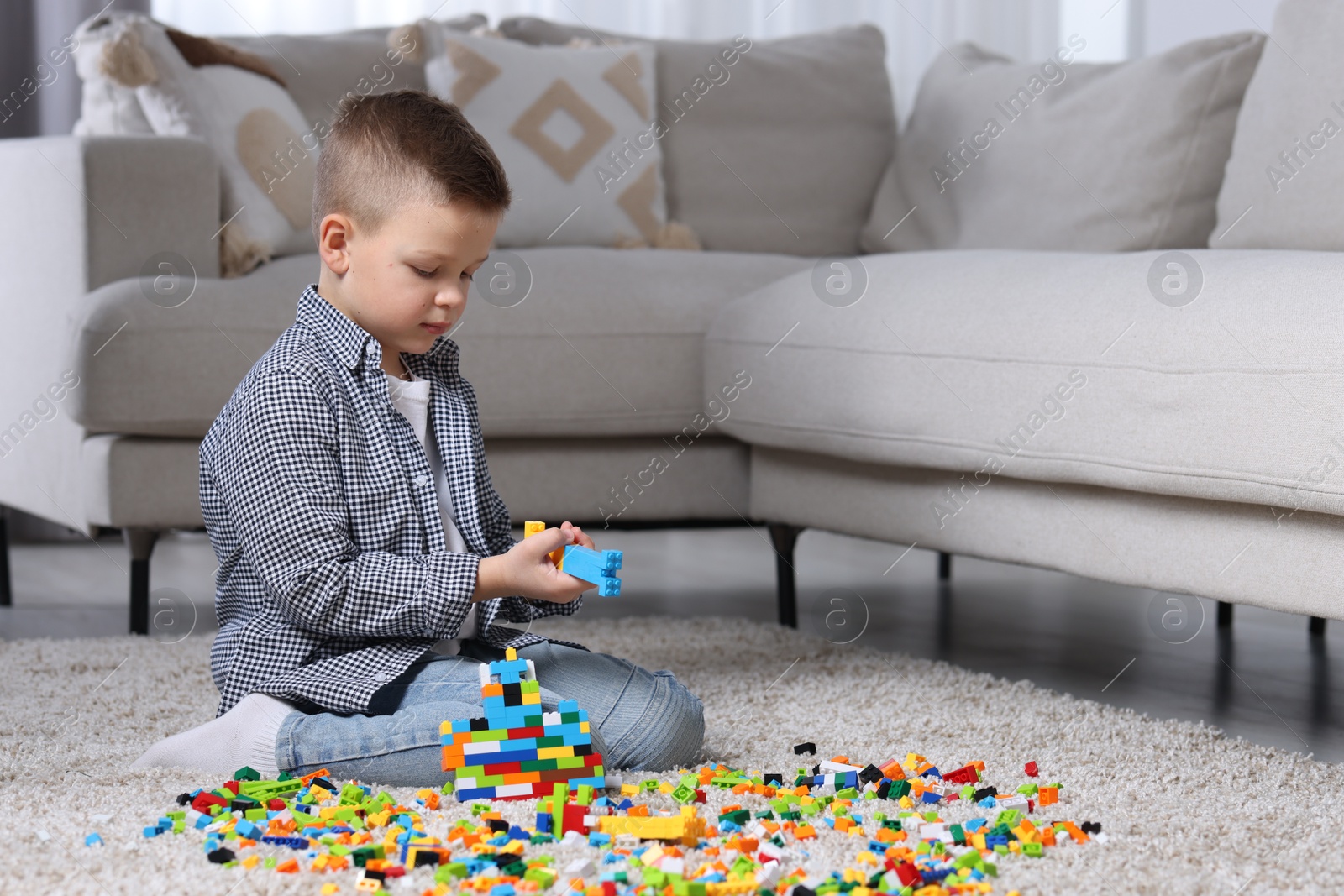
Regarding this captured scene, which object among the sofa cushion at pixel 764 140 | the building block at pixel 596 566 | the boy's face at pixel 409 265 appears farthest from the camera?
the sofa cushion at pixel 764 140

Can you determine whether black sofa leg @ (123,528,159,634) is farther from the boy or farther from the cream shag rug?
the boy

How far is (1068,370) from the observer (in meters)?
1.39

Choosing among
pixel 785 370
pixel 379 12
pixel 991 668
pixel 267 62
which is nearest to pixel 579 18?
pixel 379 12

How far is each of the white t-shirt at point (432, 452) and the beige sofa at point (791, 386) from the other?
51 cm

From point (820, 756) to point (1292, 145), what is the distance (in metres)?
1.11

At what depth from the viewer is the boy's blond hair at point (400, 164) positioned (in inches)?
46.6

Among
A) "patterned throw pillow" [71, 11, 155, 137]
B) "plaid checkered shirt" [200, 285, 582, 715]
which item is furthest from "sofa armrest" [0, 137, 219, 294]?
"plaid checkered shirt" [200, 285, 582, 715]

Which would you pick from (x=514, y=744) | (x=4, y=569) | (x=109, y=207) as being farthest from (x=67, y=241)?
(x=514, y=744)

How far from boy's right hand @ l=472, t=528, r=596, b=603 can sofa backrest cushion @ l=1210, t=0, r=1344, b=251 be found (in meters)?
1.13

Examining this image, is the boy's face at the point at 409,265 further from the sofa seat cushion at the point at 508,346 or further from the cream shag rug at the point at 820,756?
the sofa seat cushion at the point at 508,346

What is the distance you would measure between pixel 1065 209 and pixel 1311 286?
976mm

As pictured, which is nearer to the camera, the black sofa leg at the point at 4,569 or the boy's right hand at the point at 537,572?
the boy's right hand at the point at 537,572

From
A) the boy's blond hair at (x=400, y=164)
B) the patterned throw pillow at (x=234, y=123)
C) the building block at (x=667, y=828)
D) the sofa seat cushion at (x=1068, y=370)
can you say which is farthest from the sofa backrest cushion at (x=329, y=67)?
the building block at (x=667, y=828)

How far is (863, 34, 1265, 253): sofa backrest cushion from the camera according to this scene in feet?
6.75
